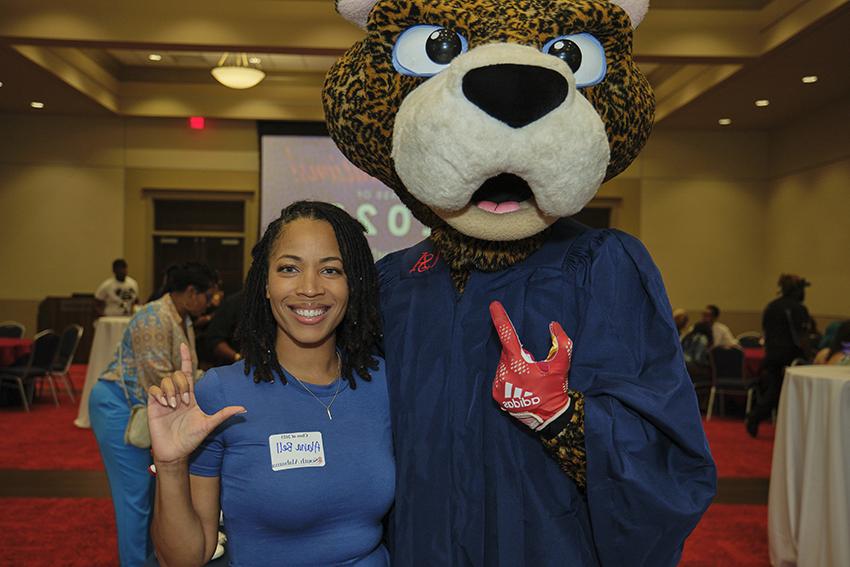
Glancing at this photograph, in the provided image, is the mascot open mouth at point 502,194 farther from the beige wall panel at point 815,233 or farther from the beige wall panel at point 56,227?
the beige wall panel at point 56,227

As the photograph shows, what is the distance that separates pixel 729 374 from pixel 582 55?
7.39 metres

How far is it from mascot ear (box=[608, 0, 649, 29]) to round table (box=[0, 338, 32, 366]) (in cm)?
792

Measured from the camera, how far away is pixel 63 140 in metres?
12.2

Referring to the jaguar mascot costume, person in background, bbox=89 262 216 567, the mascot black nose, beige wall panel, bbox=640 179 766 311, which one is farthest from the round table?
beige wall panel, bbox=640 179 766 311

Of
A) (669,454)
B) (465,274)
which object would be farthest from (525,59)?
(669,454)

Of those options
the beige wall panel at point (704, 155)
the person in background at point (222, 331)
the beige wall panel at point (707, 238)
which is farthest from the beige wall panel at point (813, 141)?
the person in background at point (222, 331)

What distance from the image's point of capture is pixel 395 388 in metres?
1.62

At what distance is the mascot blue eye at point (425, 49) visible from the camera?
1327mm

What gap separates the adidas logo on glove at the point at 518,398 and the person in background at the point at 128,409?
240 centimetres

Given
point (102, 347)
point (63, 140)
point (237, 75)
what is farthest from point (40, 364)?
point (63, 140)

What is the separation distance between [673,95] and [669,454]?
10.1m

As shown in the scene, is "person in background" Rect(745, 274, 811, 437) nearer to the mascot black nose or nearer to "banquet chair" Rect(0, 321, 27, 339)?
the mascot black nose

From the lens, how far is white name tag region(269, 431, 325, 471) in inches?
61.0

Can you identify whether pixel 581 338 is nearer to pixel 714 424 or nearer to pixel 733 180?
pixel 714 424
